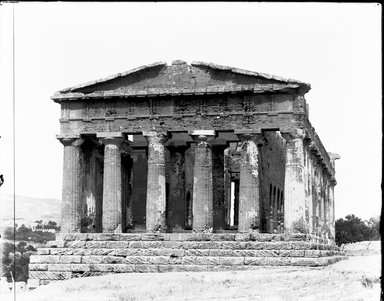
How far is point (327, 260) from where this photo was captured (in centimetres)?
2756

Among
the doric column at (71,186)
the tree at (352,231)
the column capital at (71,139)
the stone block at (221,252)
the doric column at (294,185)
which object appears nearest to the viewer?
the stone block at (221,252)

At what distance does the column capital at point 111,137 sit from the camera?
3011cm

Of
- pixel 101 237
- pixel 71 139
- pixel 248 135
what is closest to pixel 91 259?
pixel 101 237

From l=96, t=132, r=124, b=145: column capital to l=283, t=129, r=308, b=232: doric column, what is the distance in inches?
262

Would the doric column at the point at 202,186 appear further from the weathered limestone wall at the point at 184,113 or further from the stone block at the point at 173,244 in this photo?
the stone block at the point at 173,244

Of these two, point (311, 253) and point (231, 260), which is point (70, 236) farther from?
point (311, 253)

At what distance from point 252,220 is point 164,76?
6.77 metres

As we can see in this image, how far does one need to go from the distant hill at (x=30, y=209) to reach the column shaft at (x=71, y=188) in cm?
7674

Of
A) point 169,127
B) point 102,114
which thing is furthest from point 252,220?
point 102,114

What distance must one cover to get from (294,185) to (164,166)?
524 cm

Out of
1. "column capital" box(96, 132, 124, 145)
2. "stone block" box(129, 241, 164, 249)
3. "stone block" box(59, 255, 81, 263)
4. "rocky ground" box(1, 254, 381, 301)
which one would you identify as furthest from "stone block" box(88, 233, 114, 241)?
"column capital" box(96, 132, 124, 145)

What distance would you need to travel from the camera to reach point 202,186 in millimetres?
29328

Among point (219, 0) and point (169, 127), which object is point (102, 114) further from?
point (219, 0)

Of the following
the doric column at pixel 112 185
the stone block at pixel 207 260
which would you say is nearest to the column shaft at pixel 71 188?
the doric column at pixel 112 185
